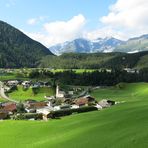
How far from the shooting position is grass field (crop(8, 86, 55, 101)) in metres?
163

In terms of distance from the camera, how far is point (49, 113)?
88.6 m

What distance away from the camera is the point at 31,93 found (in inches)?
6526

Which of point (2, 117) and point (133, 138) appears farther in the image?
point (2, 117)

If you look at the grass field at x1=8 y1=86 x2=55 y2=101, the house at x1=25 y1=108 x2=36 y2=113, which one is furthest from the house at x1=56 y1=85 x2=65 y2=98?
the house at x1=25 y1=108 x2=36 y2=113

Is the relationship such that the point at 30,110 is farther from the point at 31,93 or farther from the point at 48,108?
the point at 31,93

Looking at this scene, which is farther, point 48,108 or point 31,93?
point 31,93

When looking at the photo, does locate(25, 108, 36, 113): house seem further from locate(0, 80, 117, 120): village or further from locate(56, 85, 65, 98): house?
locate(56, 85, 65, 98): house

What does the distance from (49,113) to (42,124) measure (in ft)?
42.2

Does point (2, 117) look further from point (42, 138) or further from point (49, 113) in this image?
point (42, 138)

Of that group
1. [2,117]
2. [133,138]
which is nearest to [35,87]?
[2,117]

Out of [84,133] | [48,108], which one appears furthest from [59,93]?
[84,133]

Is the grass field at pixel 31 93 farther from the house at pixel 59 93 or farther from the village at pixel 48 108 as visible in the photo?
the village at pixel 48 108

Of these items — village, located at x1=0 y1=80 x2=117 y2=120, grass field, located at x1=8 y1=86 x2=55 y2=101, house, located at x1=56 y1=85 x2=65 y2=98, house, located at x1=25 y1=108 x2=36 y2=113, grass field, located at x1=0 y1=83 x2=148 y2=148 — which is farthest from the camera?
grass field, located at x1=8 y1=86 x2=55 y2=101

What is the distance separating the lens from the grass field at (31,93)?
162675mm
